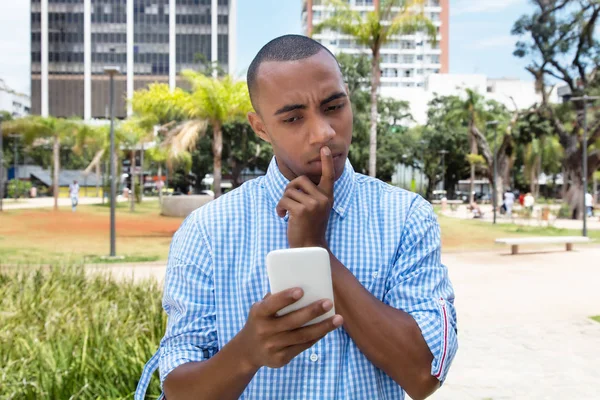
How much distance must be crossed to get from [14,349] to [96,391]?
106 centimetres

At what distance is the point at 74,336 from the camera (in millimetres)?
4992

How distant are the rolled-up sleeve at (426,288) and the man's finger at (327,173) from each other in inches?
8.6

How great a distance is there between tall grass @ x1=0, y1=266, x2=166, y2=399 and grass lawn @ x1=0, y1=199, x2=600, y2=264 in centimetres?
683

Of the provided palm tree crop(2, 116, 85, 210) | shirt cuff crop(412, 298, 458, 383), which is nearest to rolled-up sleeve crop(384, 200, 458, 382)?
shirt cuff crop(412, 298, 458, 383)

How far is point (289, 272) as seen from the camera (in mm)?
1139

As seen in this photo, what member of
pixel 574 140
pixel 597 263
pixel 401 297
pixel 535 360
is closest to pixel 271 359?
pixel 401 297

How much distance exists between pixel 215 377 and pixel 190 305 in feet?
0.58

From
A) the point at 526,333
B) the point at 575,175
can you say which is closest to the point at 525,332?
the point at 526,333

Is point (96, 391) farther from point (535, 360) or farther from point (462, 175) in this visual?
point (462, 175)

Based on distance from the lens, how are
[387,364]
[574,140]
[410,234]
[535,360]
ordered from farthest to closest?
[574,140] → [535,360] → [410,234] → [387,364]

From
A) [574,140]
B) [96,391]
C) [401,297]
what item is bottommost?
[96,391]

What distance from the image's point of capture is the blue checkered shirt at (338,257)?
55.6 inches

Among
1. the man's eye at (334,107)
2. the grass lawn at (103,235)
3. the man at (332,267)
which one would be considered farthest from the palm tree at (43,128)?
the man's eye at (334,107)

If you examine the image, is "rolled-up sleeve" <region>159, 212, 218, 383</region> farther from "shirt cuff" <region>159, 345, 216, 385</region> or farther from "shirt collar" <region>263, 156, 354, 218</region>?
"shirt collar" <region>263, 156, 354, 218</region>
